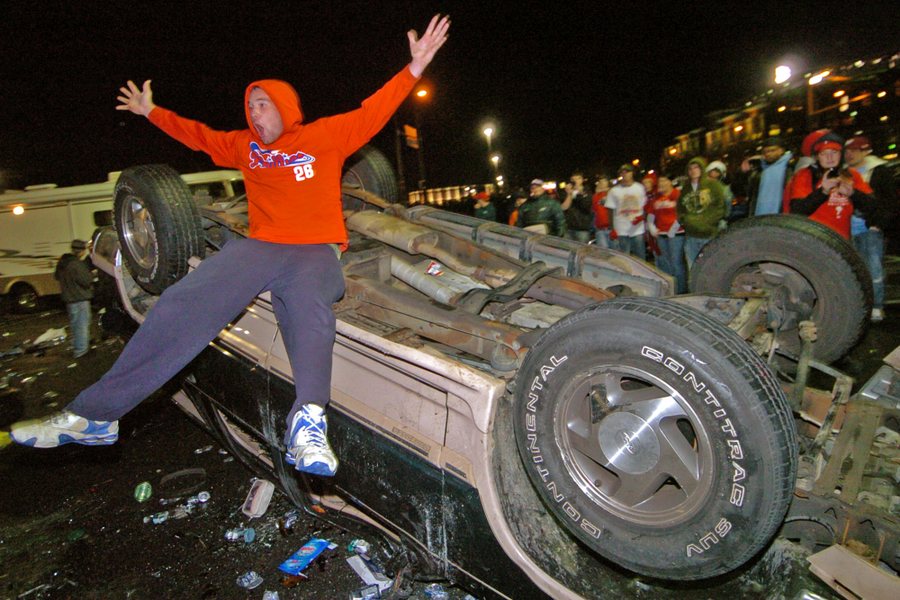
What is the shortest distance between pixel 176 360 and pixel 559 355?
6.16 ft

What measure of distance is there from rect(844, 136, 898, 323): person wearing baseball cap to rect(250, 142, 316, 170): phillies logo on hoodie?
5.57m

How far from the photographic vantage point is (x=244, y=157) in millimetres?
3088

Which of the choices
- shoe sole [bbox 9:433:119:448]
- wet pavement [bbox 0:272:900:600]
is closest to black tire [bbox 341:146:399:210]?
wet pavement [bbox 0:272:900:600]

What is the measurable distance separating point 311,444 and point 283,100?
2009 millimetres

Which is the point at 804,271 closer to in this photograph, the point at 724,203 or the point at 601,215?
the point at 724,203

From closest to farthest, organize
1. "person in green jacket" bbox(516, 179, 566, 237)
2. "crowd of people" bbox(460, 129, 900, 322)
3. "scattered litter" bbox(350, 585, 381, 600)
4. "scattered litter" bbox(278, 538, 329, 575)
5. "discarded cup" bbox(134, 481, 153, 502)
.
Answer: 1. "scattered litter" bbox(350, 585, 381, 600)
2. "scattered litter" bbox(278, 538, 329, 575)
3. "discarded cup" bbox(134, 481, 153, 502)
4. "crowd of people" bbox(460, 129, 900, 322)
5. "person in green jacket" bbox(516, 179, 566, 237)

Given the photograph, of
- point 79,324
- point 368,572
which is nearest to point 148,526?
point 368,572

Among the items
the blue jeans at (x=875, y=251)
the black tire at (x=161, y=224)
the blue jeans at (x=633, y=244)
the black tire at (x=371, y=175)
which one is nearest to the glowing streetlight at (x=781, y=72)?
the blue jeans at (x=633, y=244)

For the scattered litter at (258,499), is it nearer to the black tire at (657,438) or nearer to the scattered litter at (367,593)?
the scattered litter at (367,593)

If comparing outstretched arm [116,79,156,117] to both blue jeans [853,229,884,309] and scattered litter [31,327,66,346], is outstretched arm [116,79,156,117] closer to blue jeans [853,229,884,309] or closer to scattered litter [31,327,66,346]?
scattered litter [31,327,66,346]

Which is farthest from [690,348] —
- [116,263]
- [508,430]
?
[116,263]

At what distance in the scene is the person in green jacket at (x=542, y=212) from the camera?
303 inches

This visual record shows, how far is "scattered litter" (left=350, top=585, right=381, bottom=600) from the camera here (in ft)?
8.31

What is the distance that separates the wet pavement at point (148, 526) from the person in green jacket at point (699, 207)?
6.71ft
